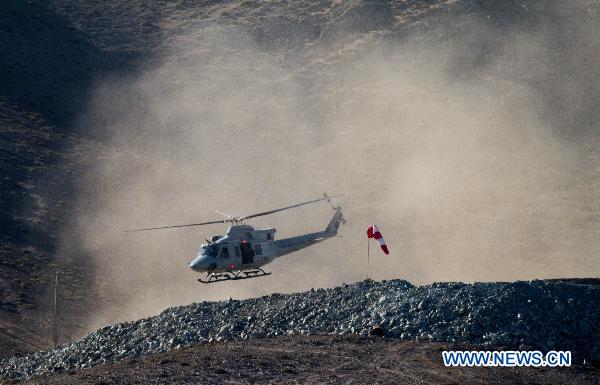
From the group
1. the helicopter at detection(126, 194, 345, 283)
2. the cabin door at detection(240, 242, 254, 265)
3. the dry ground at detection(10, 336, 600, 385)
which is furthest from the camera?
the cabin door at detection(240, 242, 254, 265)

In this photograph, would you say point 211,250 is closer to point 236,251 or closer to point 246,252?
point 236,251

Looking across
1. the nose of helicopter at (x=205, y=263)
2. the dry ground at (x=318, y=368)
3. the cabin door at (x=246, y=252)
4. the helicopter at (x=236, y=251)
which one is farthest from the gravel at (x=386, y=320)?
the cabin door at (x=246, y=252)

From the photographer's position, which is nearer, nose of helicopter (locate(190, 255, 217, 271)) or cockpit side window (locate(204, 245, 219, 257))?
nose of helicopter (locate(190, 255, 217, 271))

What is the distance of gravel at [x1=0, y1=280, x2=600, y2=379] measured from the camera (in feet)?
66.4

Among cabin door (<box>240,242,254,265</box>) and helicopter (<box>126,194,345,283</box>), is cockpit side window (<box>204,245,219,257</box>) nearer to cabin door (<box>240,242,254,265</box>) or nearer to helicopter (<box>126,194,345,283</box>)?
helicopter (<box>126,194,345,283</box>)

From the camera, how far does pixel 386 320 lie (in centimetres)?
2134

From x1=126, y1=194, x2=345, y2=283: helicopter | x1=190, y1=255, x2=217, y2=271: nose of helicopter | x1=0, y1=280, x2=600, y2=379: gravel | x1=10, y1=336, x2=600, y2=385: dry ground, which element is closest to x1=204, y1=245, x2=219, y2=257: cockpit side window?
x1=126, y1=194, x2=345, y2=283: helicopter

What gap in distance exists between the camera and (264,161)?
69.8 meters

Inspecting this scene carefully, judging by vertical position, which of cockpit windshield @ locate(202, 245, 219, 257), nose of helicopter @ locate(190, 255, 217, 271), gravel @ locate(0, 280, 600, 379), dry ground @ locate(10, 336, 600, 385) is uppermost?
cockpit windshield @ locate(202, 245, 219, 257)

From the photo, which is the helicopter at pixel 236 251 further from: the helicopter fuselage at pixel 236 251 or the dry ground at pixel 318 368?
the dry ground at pixel 318 368

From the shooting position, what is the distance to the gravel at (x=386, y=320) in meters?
20.2

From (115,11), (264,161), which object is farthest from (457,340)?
(115,11)

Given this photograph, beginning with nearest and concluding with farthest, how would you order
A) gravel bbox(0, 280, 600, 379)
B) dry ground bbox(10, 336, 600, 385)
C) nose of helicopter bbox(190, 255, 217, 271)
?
dry ground bbox(10, 336, 600, 385) < gravel bbox(0, 280, 600, 379) < nose of helicopter bbox(190, 255, 217, 271)

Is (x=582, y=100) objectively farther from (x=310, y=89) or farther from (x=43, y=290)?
(x=43, y=290)
